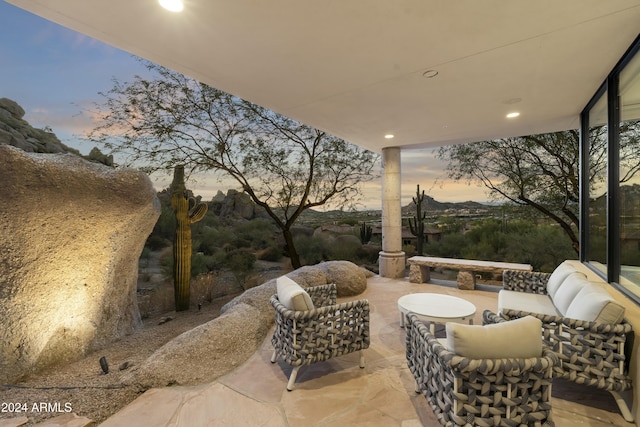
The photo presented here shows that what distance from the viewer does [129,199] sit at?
322 centimetres

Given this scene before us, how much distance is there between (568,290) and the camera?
2410mm

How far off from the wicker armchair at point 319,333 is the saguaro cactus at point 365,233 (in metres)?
6.21

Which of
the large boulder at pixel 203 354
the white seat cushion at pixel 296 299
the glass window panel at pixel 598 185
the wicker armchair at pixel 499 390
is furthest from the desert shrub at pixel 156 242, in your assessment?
the glass window panel at pixel 598 185

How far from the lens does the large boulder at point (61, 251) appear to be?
8.06ft

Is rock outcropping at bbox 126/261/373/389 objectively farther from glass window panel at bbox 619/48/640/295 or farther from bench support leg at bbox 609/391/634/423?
glass window panel at bbox 619/48/640/295

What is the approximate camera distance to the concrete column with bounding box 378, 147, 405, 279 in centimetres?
573

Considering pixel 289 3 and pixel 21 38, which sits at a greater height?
pixel 21 38

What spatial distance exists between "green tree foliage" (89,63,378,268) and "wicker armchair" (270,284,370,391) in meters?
5.01

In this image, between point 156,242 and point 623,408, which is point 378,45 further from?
point 156,242

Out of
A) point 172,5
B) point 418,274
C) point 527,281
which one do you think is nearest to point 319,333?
point 172,5

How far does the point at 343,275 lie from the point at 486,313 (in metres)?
2.65

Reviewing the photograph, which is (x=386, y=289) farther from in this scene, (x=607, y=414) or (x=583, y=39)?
(x=583, y=39)

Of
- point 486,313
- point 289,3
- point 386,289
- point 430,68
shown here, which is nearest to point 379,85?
point 430,68

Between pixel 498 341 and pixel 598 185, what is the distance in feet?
11.3
